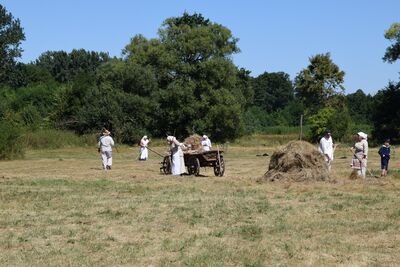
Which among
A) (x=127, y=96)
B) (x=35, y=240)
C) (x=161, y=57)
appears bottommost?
(x=35, y=240)

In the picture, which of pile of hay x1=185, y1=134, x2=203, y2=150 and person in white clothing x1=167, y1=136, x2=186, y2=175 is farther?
pile of hay x1=185, y1=134, x2=203, y2=150

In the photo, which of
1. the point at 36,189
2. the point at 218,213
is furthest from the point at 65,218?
the point at 36,189

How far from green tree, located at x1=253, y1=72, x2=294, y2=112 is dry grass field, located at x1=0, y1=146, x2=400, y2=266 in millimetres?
114011

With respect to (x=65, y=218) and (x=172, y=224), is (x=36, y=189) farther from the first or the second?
(x=172, y=224)

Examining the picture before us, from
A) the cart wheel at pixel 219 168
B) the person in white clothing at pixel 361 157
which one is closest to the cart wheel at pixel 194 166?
the cart wheel at pixel 219 168

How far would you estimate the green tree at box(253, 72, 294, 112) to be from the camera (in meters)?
133

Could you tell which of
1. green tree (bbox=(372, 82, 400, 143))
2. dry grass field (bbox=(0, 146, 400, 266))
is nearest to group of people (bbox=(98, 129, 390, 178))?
dry grass field (bbox=(0, 146, 400, 266))

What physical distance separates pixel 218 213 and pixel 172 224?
1566 mm

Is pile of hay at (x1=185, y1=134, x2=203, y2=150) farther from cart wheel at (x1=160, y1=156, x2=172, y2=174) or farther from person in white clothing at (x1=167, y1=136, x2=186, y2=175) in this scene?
person in white clothing at (x1=167, y1=136, x2=186, y2=175)

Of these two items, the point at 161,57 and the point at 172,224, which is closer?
the point at 172,224

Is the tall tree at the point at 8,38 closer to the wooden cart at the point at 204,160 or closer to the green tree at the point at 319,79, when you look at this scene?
the green tree at the point at 319,79

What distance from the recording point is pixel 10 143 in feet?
122

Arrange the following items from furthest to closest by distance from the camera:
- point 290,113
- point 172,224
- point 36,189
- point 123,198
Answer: point 290,113 → point 36,189 → point 123,198 → point 172,224

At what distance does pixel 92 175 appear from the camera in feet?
78.1
